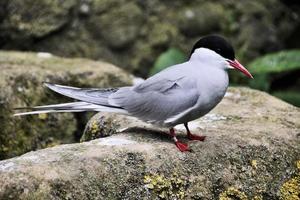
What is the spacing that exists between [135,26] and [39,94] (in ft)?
9.15

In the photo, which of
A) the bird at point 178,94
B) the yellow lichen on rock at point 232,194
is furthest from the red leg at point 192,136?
the yellow lichen on rock at point 232,194

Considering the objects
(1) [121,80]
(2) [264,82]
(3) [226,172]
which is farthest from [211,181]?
(2) [264,82]

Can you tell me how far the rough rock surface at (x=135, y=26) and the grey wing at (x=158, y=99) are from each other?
367 centimetres

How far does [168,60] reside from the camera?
25.5ft

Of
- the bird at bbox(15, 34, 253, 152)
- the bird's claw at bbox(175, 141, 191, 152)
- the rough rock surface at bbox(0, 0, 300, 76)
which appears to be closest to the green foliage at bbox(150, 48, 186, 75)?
the rough rock surface at bbox(0, 0, 300, 76)

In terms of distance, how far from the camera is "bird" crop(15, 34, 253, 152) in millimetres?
4434

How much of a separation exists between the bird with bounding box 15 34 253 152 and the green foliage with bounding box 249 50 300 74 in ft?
9.90

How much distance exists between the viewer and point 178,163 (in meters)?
4.15

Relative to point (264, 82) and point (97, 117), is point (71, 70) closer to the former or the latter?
point (97, 117)

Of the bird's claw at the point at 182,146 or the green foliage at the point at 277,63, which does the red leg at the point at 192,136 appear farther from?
the green foliage at the point at 277,63

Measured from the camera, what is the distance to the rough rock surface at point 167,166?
3.63 m

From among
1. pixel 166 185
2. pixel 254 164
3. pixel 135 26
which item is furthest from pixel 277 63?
pixel 166 185

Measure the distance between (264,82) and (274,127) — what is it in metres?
3.02

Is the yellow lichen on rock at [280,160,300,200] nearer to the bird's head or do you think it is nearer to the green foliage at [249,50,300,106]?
the bird's head
